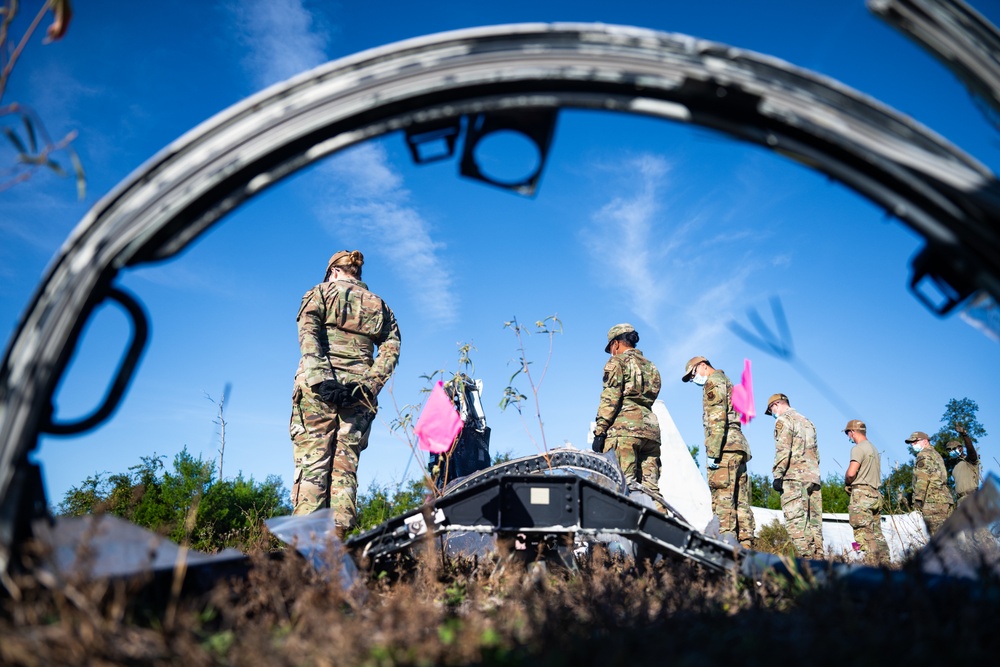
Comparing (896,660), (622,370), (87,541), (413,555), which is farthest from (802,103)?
(622,370)

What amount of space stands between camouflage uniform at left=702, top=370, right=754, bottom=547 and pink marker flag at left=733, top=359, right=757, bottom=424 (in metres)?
0.13

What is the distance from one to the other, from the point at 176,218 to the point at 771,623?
2805 mm

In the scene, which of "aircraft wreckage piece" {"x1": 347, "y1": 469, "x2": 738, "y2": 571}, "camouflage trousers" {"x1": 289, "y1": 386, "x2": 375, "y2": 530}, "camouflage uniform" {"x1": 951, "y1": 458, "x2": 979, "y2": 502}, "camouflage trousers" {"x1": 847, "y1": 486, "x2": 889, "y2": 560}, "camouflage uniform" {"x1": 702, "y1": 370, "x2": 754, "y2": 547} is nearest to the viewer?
"aircraft wreckage piece" {"x1": 347, "y1": 469, "x2": 738, "y2": 571}

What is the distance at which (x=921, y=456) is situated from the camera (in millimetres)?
11109

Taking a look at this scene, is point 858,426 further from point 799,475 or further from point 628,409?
point 628,409

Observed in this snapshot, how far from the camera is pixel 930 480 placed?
430 inches

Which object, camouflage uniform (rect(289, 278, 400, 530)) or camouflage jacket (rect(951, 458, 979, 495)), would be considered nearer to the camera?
camouflage uniform (rect(289, 278, 400, 530))

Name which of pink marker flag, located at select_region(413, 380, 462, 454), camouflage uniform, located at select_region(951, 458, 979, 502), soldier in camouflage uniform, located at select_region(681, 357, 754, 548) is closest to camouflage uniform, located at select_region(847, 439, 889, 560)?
camouflage uniform, located at select_region(951, 458, 979, 502)

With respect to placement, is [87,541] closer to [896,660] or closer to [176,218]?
[176,218]

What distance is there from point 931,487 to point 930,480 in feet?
0.40

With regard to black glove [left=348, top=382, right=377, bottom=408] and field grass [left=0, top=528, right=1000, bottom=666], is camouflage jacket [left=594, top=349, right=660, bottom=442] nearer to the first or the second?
black glove [left=348, top=382, right=377, bottom=408]

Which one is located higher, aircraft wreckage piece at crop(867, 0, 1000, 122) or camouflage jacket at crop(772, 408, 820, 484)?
camouflage jacket at crop(772, 408, 820, 484)

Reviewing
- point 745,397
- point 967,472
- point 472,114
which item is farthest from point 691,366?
point 472,114

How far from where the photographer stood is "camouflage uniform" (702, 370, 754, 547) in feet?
32.3
